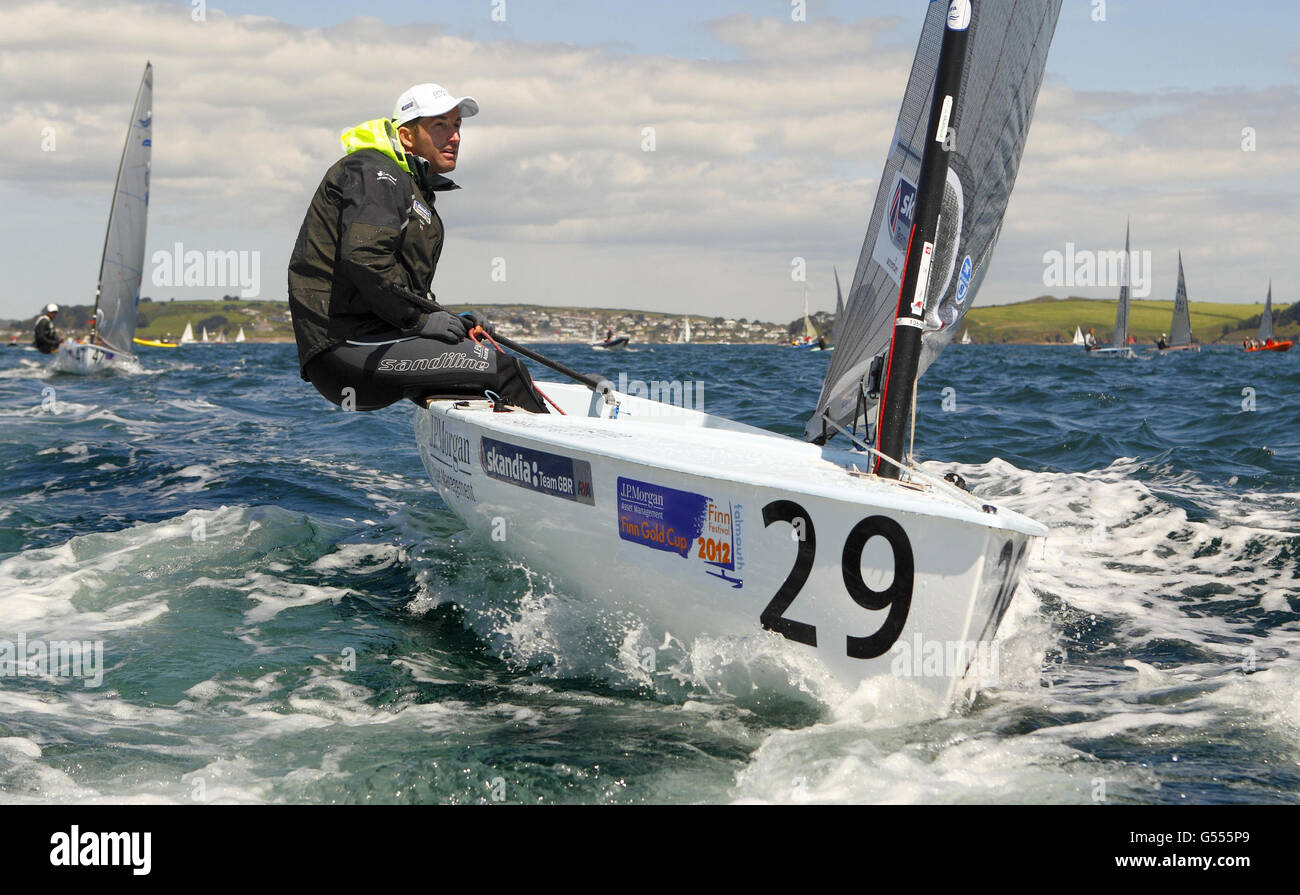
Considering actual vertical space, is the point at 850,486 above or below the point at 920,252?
below

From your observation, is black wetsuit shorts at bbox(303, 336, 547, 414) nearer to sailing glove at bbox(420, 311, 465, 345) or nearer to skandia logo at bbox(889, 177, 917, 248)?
sailing glove at bbox(420, 311, 465, 345)

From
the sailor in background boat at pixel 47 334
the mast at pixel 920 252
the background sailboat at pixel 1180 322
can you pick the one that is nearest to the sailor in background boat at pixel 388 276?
the mast at pixel 920 252

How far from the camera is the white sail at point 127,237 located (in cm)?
2244

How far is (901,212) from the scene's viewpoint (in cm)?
459

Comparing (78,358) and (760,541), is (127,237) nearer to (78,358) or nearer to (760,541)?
(78,358)

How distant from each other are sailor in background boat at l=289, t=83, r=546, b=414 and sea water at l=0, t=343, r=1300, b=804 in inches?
37.3

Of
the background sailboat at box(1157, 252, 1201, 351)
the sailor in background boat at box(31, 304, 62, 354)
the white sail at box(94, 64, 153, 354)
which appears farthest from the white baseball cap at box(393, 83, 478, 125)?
the background sailboat at box(1157, 252, 1201, 351)

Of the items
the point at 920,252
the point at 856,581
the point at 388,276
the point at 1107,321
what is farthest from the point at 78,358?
the point at 1107,321

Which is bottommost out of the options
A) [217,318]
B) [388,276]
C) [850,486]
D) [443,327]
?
[850,486]

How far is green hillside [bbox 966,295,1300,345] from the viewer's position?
110750 mm

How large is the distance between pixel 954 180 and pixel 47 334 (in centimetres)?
2407

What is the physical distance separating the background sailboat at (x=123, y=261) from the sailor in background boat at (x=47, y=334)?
744mm

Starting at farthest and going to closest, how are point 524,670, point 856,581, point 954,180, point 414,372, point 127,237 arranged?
1. point 127,237
2. point 414,372
3. point 954,180
4. point 524,670
5. point 856,581
